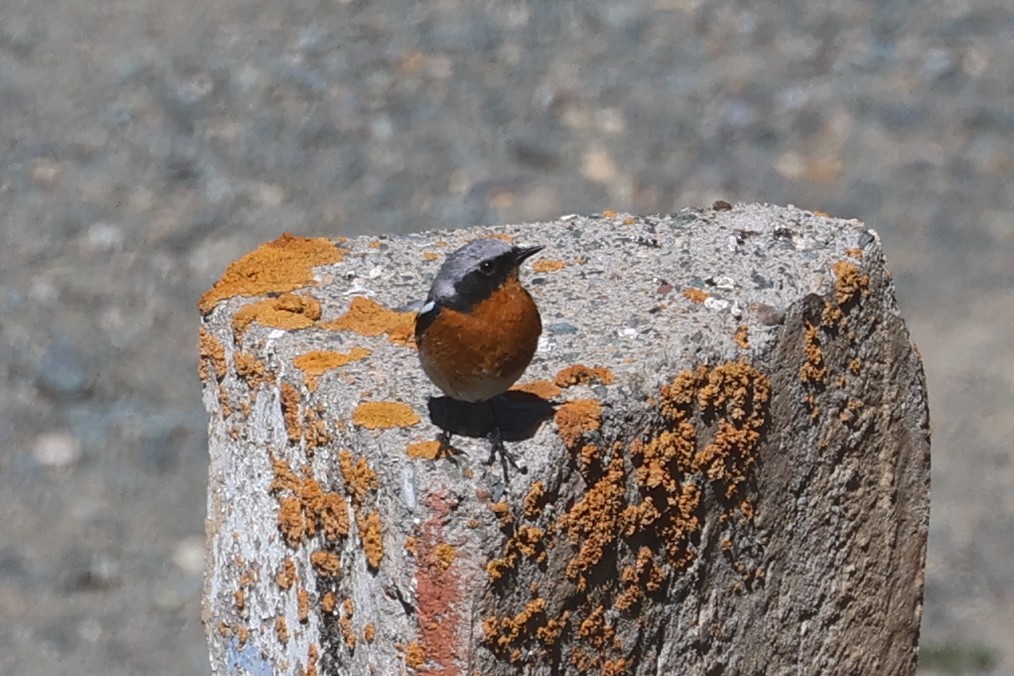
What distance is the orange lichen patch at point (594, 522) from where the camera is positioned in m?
3.05

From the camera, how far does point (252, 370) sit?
3.53m

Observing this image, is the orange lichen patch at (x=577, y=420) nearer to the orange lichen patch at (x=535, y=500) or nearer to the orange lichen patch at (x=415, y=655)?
the orange lichen patch at (x=535, y=500)

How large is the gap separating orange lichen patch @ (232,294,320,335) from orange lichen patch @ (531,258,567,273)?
61cm

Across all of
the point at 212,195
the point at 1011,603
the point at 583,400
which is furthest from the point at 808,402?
the point at 212,195

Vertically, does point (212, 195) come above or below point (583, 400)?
above

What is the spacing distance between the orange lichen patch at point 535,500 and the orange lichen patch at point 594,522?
Answer: 8 centimetres

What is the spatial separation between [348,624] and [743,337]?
1.15m

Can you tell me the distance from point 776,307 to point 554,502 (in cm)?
91

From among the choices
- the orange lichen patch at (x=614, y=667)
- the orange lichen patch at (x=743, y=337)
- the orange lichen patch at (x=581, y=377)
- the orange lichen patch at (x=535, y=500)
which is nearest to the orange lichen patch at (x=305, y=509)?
the orange lichen patch at (x=535, y=500)

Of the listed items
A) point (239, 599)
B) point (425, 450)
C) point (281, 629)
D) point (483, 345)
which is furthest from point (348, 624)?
point (483, 345)

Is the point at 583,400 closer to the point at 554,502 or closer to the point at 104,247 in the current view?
the point at 554,502

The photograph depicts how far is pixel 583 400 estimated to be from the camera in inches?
123

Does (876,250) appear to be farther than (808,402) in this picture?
Yes

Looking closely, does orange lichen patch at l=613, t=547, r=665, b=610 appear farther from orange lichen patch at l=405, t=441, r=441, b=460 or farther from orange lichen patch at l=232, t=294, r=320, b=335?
orange lichen patch at l=232, t=294, r=320, b=335
